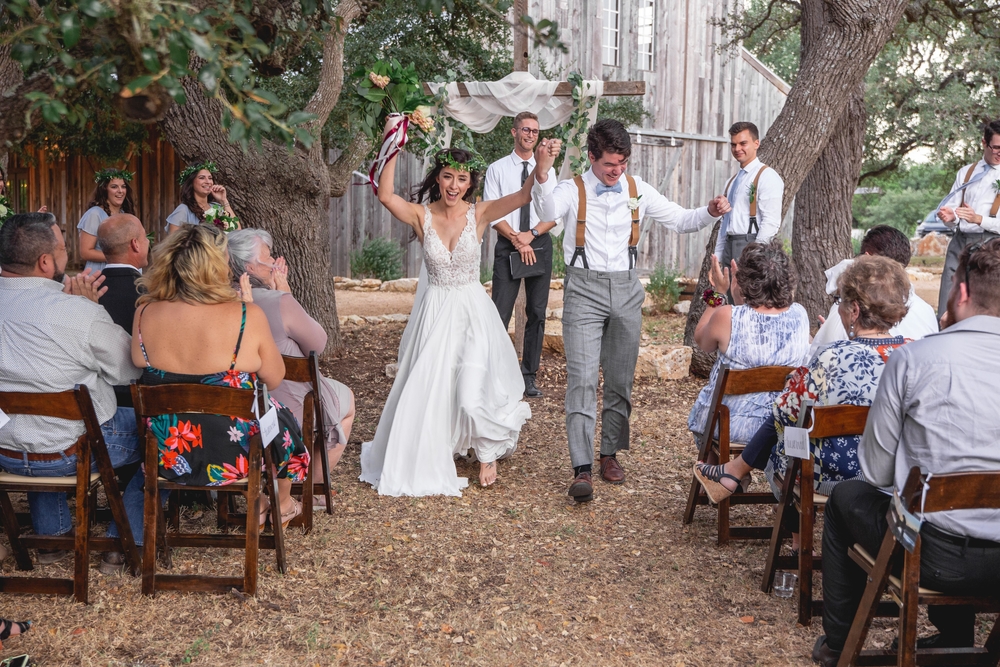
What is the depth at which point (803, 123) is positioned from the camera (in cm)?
760

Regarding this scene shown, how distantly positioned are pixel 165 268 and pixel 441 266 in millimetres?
1949

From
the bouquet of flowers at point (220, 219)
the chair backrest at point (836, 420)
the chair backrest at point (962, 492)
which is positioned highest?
the bouquet of flowers at point (220, 219)

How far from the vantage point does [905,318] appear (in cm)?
403

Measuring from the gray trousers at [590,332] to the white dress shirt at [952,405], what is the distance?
7.52 feet

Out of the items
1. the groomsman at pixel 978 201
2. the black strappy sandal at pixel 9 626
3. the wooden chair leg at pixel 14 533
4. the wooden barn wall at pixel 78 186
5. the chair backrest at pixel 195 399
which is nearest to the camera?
the black strappy sandal at pixel 9 626

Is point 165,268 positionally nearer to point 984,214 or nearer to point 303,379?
point 303,379

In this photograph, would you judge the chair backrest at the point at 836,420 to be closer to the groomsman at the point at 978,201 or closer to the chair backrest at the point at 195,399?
the chair backrest at the point at 195,399

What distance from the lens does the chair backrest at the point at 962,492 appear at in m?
2.40

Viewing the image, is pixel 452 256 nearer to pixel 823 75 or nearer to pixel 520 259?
pixel 520 259

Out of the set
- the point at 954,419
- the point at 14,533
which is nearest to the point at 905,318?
the point at 954,419

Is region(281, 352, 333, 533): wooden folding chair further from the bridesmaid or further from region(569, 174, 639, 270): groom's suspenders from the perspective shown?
the bridesmaid

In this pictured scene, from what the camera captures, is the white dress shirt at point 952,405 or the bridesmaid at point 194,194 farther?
the bridesmaid at point 194,194

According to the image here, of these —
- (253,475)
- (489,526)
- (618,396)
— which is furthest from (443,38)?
(253,475)

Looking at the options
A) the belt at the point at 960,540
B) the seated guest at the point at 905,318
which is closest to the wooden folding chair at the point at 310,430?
the seated guest at the point at 905,318
